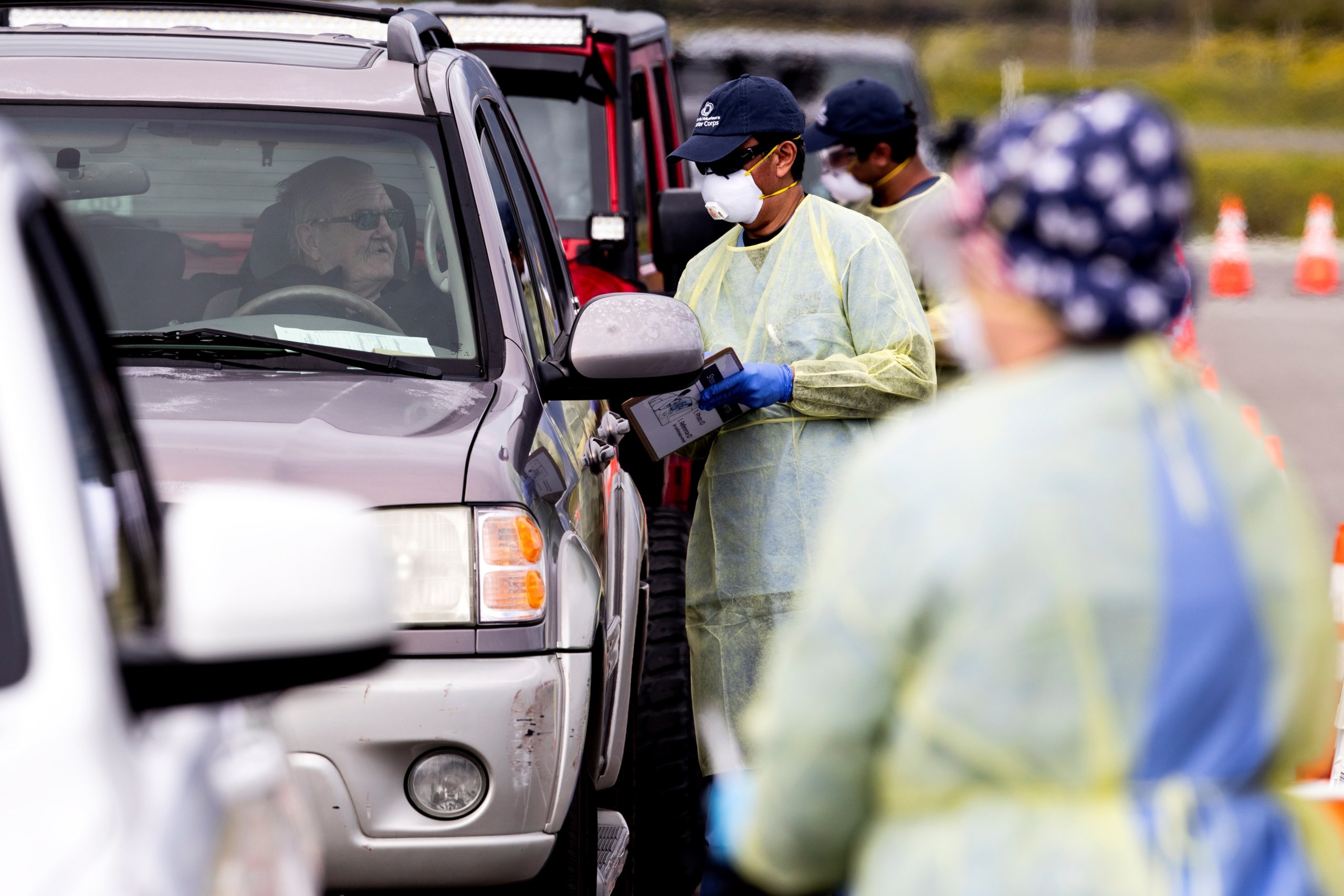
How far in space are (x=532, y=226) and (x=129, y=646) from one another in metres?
2.84

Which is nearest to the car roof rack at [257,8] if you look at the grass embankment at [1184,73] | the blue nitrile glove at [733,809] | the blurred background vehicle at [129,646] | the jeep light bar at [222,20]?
the jeep light bar at [222,20]

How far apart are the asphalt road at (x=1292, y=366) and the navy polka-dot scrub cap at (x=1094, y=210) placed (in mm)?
3842

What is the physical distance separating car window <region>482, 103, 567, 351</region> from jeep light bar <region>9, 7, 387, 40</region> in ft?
2.25

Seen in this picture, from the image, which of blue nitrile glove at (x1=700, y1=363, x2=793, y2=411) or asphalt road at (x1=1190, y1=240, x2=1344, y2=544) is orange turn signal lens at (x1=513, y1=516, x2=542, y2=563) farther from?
asphalt road at (x1=1190, y1=240, x2=1344, y2=544)

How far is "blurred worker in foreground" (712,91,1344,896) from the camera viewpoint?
5.18 ft

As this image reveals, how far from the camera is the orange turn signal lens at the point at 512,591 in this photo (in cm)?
314

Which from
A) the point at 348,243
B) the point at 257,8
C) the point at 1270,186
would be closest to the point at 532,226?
the point at 348,243

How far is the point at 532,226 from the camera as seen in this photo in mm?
4477

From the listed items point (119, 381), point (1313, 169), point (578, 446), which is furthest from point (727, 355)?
point (1313, 169)

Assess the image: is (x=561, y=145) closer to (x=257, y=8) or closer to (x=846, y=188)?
(x=846, y=188)

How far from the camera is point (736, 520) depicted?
432 centimetres

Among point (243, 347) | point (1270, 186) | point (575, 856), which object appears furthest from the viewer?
point (1270, 186)

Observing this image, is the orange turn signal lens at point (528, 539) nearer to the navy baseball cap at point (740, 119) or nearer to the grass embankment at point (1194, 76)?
the navy baseball cap at point (740, 119)

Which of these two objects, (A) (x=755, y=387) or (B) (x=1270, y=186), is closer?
(A) (x=755, y=387)
